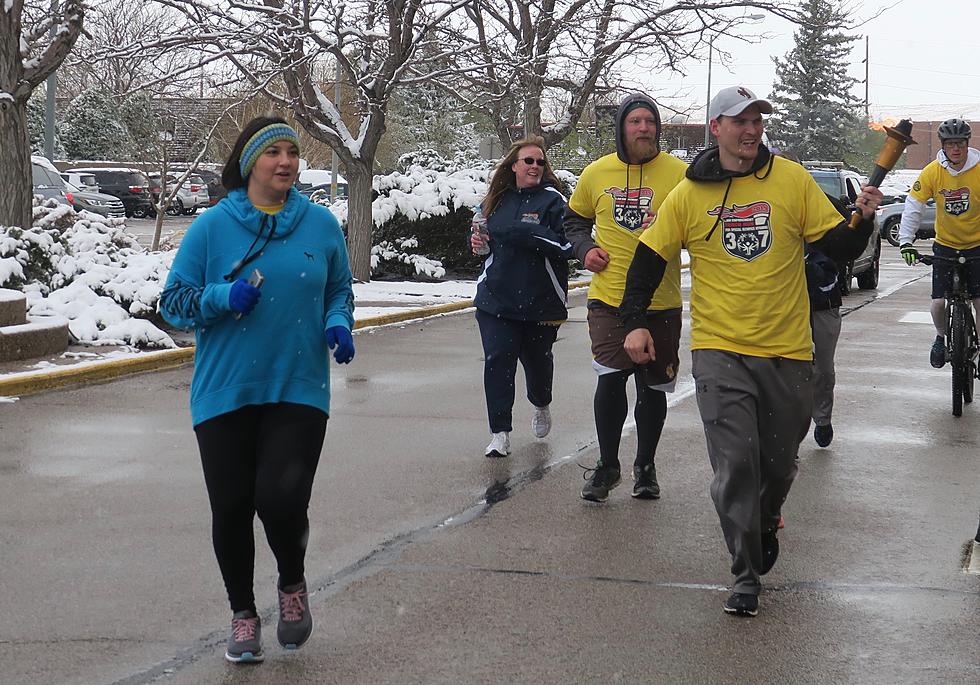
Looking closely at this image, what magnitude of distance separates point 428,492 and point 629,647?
8.86ft

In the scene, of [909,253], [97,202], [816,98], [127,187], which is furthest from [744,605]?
[816,98]

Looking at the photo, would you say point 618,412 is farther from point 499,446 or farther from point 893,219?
point 893,219

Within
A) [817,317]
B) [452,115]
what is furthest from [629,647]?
[452,115]

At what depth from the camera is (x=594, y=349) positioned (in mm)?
7078

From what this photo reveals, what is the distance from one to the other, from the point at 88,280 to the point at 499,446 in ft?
23.0

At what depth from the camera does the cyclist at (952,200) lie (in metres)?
9.80

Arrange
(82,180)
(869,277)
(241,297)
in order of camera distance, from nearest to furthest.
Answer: (241,297) → (869,277) → (82,180)

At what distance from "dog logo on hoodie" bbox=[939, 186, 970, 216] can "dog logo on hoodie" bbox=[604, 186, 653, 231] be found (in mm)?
3790

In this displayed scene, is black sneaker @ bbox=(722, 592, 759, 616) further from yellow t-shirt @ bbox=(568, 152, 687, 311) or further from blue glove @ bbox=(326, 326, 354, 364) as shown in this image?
yellow t-shirt @ bbox=(568, 152, 687, 311)

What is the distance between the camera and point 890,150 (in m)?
4.97

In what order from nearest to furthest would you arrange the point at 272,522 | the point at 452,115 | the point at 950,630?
the point at 272,522 < the point at 950,630 < the point at 452,115

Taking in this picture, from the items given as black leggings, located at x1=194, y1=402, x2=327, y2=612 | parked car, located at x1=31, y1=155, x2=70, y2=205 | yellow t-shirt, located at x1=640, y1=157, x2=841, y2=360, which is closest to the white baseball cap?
yellow t-shirt, located at x1=640, y1=157, x2=841, y2=360

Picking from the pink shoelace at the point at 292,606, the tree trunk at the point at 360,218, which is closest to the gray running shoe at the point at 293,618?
the pink shoelace at the point at 292,606

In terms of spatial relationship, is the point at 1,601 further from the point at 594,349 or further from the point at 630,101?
the point at 630,101
